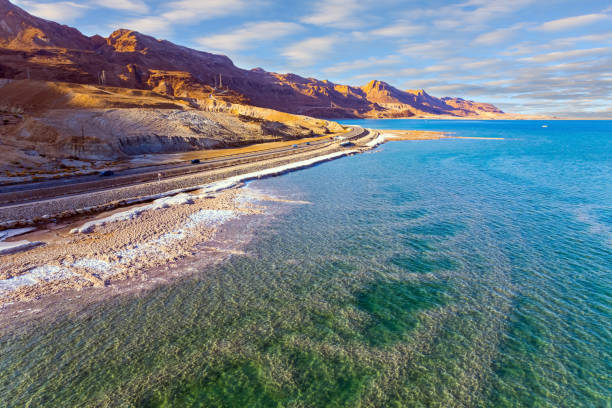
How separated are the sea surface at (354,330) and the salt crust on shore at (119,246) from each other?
306cm

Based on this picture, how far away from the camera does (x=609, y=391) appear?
10.5 m

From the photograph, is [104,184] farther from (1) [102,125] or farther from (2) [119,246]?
(1) [102,125]

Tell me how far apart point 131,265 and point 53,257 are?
17.4ft

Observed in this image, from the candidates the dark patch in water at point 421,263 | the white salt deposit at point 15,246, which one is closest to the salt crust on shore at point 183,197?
the white salt deposit at point 15,246

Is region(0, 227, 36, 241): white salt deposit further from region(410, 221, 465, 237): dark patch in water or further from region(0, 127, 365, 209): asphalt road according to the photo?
region(410, 221, 465, 237): dark patch in water

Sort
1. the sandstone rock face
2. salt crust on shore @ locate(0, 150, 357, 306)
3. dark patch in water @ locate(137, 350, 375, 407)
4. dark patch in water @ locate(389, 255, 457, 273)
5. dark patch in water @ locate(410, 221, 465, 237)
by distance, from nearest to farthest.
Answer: dark patch in water @ locate(137, 350, 375, 407)
salt crust on shore @ locate(0, 150, 357, 306)
dark patch in water @ locate(389, 255, 457, 273)
dark patch in water @ locate(410, 221, 465, 237)
the sandstone rock face

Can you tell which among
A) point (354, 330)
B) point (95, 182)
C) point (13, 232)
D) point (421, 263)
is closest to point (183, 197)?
point (95, 182)

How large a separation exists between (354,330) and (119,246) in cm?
1649

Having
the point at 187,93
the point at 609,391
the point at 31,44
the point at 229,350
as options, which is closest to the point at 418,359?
the point at 609,391

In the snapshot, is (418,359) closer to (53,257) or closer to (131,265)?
(131,265)

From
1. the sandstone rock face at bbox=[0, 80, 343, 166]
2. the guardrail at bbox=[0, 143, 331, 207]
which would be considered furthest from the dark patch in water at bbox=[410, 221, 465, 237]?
the sandstone rock face at bbox=[0, 80, 343, 166]

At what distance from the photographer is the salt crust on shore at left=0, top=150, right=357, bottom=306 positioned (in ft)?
55.7

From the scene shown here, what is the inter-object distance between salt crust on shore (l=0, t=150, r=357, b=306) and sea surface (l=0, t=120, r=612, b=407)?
120 inches

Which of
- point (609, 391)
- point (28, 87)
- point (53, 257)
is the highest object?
point (28, 87)
